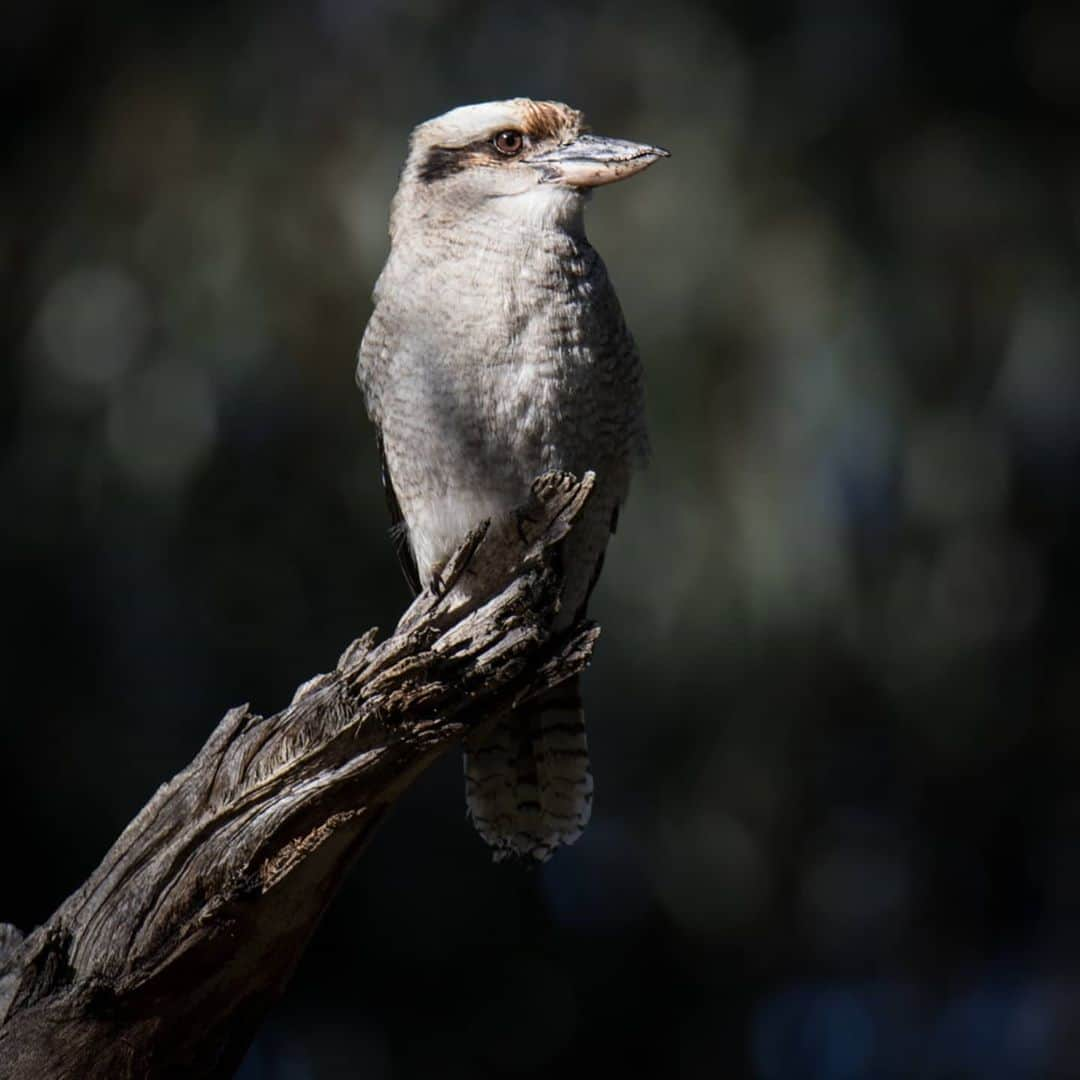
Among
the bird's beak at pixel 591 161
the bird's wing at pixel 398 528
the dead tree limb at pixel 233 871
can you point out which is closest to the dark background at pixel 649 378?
the bird's wing at pixel 398 528

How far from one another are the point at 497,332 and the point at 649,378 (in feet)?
6.14

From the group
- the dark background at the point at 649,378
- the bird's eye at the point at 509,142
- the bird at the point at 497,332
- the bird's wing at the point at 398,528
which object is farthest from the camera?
the dark background at the point at 649,378

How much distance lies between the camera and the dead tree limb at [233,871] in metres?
2.33

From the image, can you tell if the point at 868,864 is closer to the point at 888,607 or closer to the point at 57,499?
the point at 888,607

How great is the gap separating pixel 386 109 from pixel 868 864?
2.83 meters

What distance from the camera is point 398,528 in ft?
11.7

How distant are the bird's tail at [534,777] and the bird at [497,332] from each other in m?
0.36

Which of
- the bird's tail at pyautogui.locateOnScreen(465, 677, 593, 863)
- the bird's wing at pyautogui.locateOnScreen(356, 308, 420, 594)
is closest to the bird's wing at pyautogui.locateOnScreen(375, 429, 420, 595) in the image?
the bird's wing at pyautogui.locateOnScreen(356, 308, 420, 594)

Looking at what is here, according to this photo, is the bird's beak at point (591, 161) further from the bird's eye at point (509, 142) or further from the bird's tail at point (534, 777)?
the bird's tail at point (534, 777)

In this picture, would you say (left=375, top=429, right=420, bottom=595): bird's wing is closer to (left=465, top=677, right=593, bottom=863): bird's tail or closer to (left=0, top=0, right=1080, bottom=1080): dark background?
(left=465, top=677, right=593, bottom=863): bird's tail

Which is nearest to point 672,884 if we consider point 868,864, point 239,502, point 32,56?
point 868,864

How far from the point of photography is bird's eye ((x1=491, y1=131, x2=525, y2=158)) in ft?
10.6

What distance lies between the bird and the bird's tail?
1.19ft

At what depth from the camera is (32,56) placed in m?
5.18
